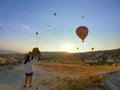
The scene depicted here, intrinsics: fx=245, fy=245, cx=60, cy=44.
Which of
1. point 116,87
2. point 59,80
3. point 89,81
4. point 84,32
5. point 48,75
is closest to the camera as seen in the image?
point 116,87

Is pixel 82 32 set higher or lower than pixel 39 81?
higher

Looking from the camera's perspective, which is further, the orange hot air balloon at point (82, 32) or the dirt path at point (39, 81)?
the orange hot air balloon at point (82, 32)

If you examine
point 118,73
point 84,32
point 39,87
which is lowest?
point 39,87

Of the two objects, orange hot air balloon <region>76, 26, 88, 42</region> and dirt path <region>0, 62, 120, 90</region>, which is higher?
orange hot air balloon <region>76, 26, 88, 42</region>

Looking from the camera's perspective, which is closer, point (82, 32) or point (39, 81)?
point (39, 81)

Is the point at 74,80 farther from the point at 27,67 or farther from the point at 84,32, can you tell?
the point at 84,32

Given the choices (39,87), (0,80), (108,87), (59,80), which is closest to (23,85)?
(39,87)

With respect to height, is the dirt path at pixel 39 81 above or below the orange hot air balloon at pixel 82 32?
below

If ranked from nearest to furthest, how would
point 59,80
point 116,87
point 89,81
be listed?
point 116,87, point 89,81, point 59,80

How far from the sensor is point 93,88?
58.2ft

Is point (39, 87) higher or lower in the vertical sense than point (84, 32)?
lower

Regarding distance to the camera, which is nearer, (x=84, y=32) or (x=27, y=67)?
(x=27, y=67)

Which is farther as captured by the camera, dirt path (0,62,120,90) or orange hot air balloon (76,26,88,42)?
orange hot air balloon (76,26,88,42)

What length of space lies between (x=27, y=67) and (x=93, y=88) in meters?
5.11
